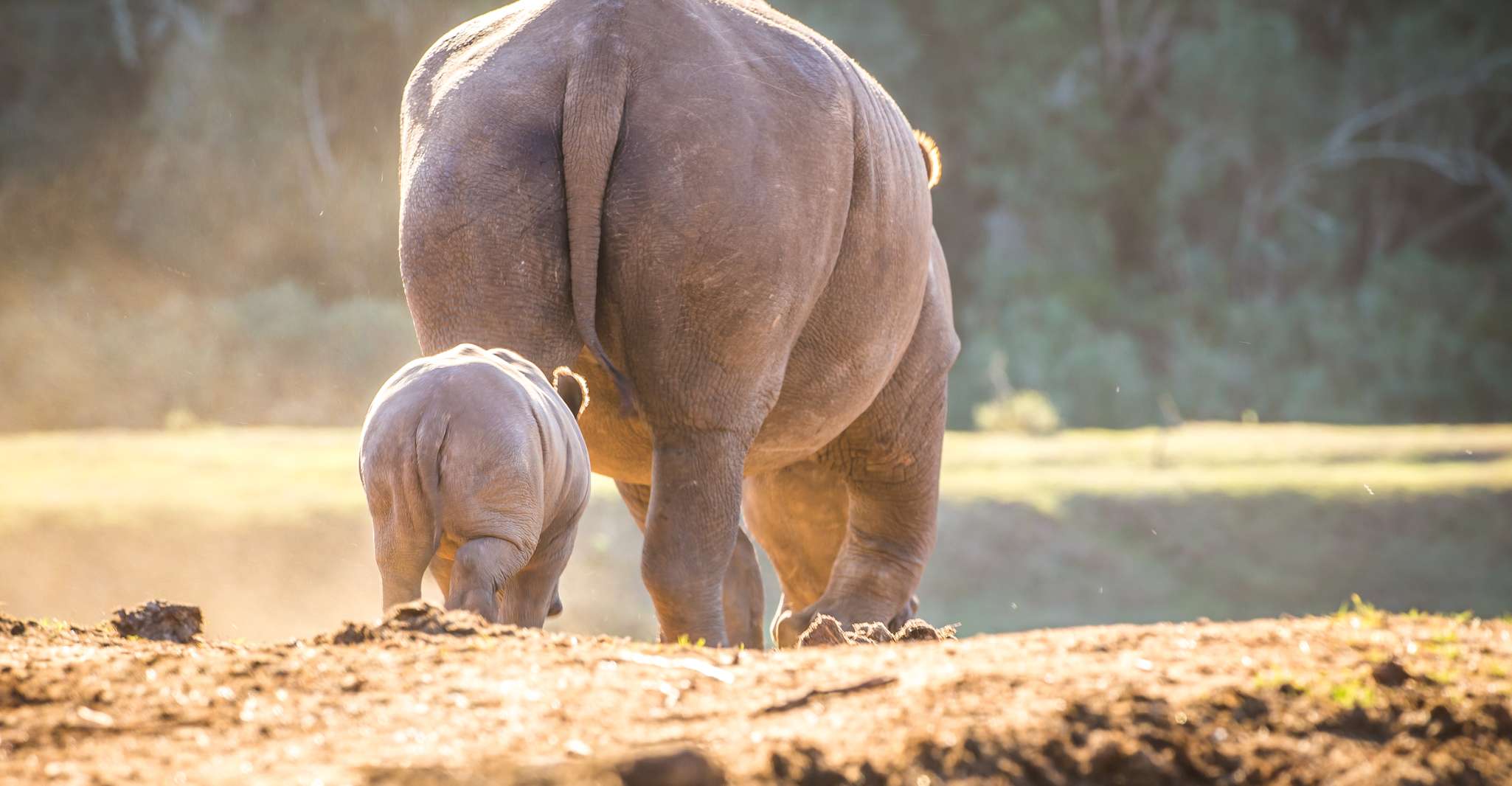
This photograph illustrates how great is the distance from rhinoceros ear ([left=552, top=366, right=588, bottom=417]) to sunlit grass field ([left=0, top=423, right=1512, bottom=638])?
4787 millimetres

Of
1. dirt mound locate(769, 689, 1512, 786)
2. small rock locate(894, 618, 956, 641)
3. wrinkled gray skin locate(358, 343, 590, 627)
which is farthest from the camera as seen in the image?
small rock locate(894, 618, 956, 641)

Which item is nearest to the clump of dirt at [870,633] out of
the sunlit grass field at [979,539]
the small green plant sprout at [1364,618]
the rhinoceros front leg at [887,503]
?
the small green plant sprout at [1364,618]

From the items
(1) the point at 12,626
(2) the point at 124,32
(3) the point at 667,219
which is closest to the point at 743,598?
(3) the point at 667,219

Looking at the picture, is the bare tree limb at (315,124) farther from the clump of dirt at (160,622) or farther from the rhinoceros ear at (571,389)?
the clump of dirt at (160,622)

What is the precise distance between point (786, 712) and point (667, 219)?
6.68 feet

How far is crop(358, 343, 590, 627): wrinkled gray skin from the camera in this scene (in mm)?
3891

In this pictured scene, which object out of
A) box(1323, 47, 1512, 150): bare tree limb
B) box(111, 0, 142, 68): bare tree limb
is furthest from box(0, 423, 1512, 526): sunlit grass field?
box(111, 0, 142, 68): bare tree limb

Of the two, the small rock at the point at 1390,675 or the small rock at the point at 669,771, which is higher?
the small rock at the point at 669,771

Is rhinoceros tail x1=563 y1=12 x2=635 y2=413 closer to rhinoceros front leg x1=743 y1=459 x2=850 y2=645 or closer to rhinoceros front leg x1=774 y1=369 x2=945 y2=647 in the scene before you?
rhinoceros front leg x1=774 y1=369 x2=945 y2=647

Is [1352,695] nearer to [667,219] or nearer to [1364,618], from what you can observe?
[1364,618]

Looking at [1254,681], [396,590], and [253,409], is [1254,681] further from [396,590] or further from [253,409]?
[253,409]

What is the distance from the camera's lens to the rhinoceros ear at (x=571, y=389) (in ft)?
14.7

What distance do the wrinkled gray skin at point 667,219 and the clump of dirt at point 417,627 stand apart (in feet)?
3.60

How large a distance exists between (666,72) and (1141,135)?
21.9 metres
